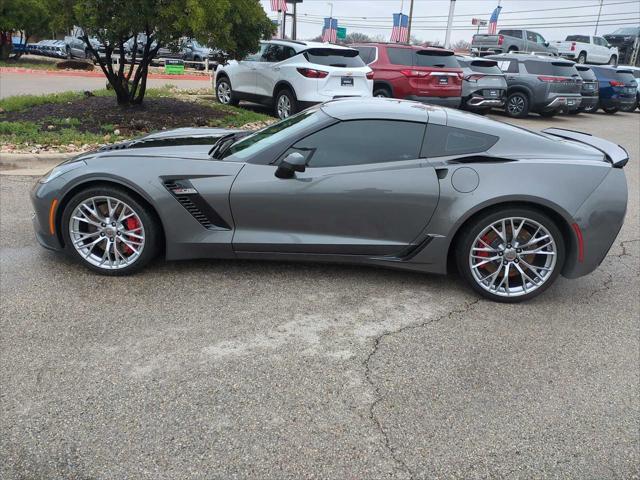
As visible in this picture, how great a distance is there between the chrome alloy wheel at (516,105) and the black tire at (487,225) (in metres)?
14.0

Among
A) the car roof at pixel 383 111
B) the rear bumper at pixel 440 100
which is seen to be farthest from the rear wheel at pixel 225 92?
the car roof at pixel 383 111

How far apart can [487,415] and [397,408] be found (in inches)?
18.2

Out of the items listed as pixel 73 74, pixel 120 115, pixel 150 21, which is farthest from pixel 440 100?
pixel 73 74

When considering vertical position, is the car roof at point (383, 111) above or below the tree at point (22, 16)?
below

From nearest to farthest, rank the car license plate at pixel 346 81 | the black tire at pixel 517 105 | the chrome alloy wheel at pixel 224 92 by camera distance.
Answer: the car license plate at pixel 346 81
the chrome alloy wheel at pixel 224 92
the black tire at pixel 517 105

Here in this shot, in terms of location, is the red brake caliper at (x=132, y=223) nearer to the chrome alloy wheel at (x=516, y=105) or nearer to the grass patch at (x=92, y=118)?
the grass patch at (x=92, y=118)

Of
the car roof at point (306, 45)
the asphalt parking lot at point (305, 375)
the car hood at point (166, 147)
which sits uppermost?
the car roof at point (306, 45)

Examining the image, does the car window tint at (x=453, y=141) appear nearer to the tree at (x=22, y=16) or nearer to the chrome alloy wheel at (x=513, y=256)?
the chrome alloy wheel at (x=513, y=256)

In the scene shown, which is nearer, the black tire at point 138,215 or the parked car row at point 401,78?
the black tire at point 138,215

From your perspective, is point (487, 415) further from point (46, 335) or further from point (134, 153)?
point (134, 153)

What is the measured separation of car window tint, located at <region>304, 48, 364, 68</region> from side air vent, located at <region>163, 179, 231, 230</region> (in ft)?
26.1

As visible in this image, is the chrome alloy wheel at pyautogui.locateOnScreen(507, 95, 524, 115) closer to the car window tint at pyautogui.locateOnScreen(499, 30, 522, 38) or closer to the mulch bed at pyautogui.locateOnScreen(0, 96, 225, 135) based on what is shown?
the mulch bed at pyautogui.locateOnScreen(0, 96, 225, 135)

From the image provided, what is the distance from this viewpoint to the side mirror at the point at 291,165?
3.93 m

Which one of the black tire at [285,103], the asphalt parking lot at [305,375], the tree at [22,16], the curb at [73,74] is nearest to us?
the asphalt parking lot at [305,375]
